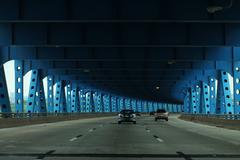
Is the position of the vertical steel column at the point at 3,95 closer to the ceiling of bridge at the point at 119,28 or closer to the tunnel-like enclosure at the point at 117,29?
the tunnel-like enclosure at the point at 117,29

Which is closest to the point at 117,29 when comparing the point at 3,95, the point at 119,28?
the point at 119,28

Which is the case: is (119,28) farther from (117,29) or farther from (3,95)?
(3,95)

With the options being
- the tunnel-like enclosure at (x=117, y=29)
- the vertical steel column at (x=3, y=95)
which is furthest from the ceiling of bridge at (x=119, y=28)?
the vertical steel column at (x=3, y=95)

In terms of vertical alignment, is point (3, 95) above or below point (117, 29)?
below

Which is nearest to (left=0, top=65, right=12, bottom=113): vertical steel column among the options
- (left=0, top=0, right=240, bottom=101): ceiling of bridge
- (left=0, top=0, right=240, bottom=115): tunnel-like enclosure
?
(left=0, top=0, right=240, bottom=115): tunnel-like enclosure

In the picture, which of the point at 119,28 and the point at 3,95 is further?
the point at 3,95

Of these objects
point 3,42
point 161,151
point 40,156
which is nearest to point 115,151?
point 161,151

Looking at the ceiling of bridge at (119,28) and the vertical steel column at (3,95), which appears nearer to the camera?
the ceiling of bridge at (119,28)

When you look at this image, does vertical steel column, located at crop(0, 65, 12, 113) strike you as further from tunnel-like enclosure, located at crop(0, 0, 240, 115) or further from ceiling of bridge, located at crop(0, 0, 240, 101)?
ceiling of bridge, located at crop(0, 0, 240, 101)

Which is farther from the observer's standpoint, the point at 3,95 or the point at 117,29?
the point at 3,95

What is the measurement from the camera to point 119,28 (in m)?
36.1

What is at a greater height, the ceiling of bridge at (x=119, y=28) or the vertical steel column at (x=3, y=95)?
the ceiling of bridge at (x=119, y=28)

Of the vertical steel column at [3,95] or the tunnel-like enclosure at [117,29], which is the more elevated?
the tunnel-like enclosure at [117,29]

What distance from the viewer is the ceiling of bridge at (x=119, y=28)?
2828 cm
